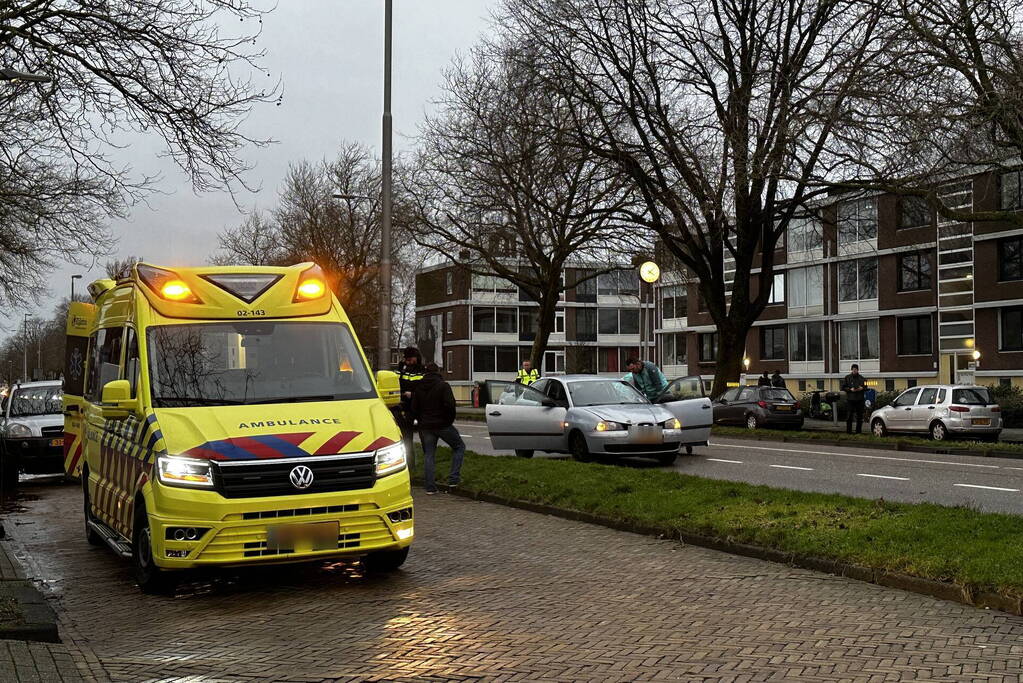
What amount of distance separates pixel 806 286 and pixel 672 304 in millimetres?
14491

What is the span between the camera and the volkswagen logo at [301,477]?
8.05 meters

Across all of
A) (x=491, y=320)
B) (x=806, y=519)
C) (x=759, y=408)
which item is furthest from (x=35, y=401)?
(x=491, y=320)

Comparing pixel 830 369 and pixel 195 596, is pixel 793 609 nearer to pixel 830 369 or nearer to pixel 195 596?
pixel 195 596

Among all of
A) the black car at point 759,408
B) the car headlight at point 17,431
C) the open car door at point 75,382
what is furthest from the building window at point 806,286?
the open car door at point 75,382

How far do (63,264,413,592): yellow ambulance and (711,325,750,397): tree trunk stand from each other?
2421cm

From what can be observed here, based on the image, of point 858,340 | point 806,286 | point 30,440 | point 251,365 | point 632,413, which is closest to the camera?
point 251,365

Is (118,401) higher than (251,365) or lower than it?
lower

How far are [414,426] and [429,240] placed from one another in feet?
72.9

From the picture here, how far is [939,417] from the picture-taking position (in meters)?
28.4

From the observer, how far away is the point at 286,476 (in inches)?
316

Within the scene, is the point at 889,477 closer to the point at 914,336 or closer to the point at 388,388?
the point at 388,388

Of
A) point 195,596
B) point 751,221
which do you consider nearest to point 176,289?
point 195,596

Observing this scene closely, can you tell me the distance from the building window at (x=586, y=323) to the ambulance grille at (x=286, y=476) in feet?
267

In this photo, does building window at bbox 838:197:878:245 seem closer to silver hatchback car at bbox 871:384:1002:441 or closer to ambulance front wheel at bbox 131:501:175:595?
silver hatchback car at bbox 871:384:1002:441
